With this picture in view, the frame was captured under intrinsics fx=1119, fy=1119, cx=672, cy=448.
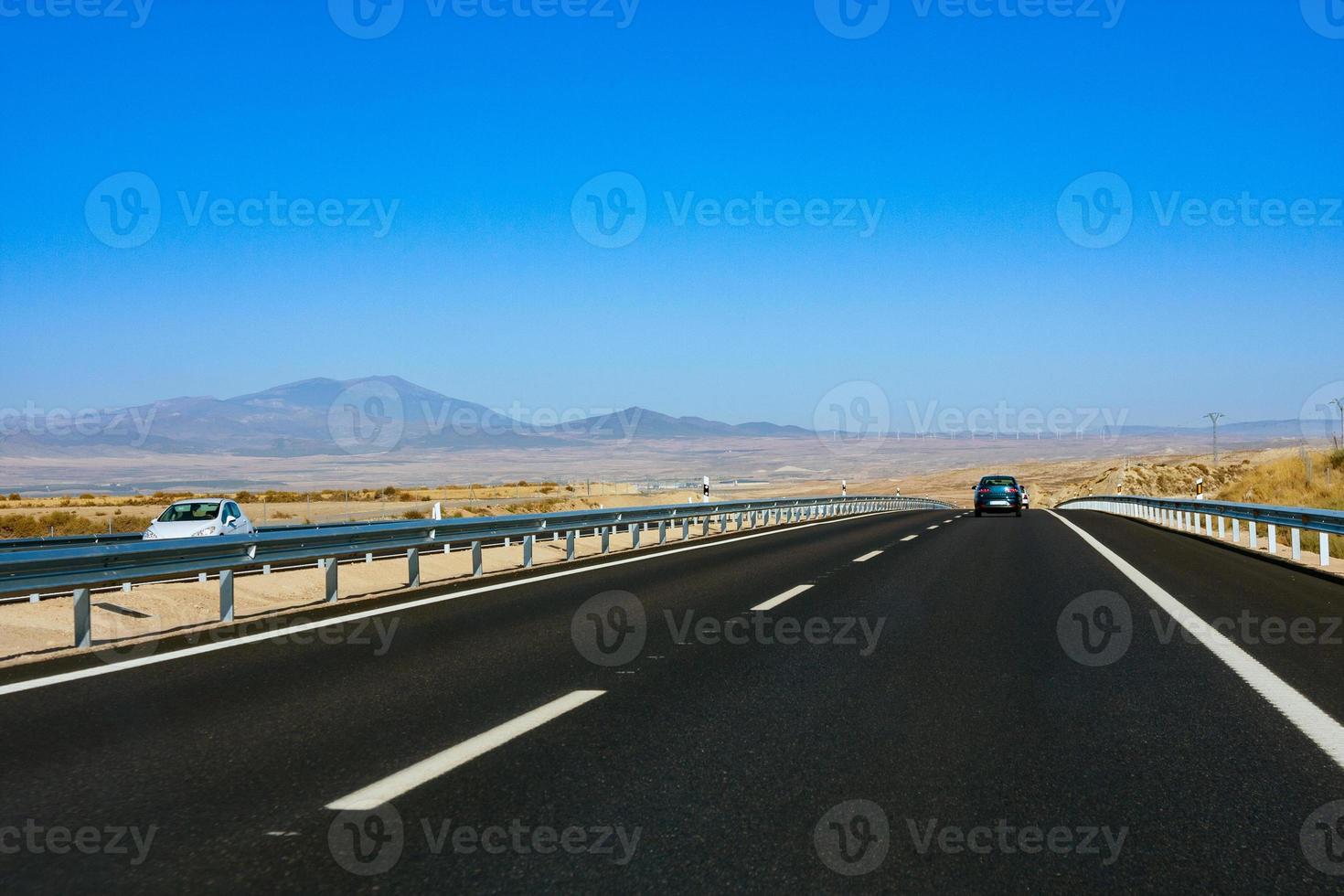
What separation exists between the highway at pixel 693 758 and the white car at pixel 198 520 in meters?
12.8

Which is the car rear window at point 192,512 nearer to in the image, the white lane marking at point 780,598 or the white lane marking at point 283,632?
the white lane marking at point 283,632

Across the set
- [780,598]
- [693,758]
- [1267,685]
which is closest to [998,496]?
[780,598]

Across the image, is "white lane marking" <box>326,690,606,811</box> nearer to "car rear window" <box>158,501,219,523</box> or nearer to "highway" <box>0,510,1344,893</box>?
"highway" <box>0,510,1344,893</box>

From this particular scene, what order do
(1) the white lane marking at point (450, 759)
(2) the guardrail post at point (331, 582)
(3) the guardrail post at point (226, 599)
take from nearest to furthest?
1. (1) the white lane marking at point (450, 759)
2. (3) the guardrail post at point (226, 599)
3. (2) the guardrail post at point (331, 582)

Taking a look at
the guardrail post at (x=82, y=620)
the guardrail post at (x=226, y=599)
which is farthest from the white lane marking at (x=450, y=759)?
the guardrail post at (x=226, y=599)

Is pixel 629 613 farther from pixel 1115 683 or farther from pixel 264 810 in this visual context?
pixel 264 810

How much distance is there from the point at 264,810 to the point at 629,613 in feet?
21.4

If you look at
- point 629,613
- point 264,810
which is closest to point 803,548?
point 629,613

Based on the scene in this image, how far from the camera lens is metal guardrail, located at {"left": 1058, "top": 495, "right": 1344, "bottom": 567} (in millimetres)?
16062

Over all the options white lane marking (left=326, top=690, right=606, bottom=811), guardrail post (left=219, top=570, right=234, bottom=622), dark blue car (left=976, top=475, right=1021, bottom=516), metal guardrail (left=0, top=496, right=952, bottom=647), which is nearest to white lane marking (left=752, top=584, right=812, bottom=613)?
metal guardrail (left=0, top=496, right=952, bottom=647)

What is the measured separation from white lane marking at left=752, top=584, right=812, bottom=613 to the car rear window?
46.6 ft

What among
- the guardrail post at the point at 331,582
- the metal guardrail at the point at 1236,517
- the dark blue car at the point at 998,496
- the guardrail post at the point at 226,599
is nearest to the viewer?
the guardrail post at the point at 226,599

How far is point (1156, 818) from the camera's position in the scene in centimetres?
449

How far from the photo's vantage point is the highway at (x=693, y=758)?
395 centimetres
